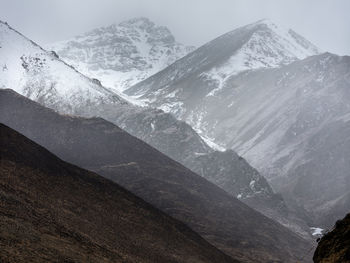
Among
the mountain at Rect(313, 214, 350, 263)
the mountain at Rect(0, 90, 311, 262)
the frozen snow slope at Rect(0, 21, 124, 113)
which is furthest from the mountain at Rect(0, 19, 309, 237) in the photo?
the mountain at Rect(313, 214, 350, 263)

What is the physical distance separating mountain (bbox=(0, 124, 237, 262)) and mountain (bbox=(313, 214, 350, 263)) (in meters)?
15.6

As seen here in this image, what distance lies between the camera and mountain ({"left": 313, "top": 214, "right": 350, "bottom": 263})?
770 inches

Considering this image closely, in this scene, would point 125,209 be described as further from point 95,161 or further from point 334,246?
point 95,161

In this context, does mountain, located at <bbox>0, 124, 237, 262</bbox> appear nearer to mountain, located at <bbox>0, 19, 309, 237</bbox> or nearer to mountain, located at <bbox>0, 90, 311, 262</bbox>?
mountain, located at <bbox>0, 90, 311, 262</bbox>

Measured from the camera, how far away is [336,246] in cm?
2030

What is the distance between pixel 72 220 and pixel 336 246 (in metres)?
27.6

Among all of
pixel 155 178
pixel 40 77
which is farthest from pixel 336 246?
pixel 40 77

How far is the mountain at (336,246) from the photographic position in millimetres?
19547

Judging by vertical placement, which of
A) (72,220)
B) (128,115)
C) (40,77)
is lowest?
(128,115)

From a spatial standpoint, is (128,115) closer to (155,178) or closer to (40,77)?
(40,77)

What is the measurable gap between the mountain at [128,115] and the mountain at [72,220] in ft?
303

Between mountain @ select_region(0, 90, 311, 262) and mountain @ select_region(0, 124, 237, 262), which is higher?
mountain @ select_region(0, 124, 237, 262)

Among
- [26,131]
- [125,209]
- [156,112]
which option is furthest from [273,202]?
[125,209]

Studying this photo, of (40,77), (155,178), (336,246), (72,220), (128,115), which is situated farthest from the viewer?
(128,115)
